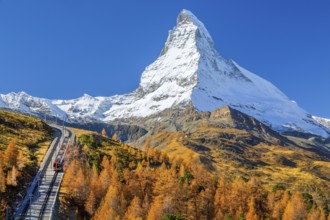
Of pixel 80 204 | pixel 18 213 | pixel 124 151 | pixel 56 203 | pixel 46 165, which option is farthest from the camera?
pixel 124 151

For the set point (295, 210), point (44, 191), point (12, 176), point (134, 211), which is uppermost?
point (295, 210)

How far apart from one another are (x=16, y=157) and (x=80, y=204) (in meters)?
23.3

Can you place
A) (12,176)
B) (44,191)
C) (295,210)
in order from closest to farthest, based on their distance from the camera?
(44,191)
(12,176)
(295,210)

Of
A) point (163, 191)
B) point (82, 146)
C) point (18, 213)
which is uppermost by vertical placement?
point (82, 146)

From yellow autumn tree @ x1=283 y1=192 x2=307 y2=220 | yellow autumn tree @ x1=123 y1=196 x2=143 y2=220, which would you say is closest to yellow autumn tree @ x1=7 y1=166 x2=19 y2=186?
yellow autumn tree @ x1=123 y1=196 x2=143 y2=220

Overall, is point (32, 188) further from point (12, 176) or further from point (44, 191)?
point (12, 176)

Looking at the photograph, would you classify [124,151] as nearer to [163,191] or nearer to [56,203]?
[163,191]

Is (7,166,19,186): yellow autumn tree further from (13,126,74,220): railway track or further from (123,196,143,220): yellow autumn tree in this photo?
(123,196,143,220): yellow autumn tree

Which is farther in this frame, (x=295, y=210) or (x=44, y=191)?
(x=295, y=210)

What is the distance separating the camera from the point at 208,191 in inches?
6265

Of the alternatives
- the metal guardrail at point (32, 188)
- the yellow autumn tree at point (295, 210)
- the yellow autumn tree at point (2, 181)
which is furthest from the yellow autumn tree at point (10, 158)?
the yellow autumn tree at point (295, 210)

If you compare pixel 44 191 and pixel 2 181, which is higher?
pixel 2 181

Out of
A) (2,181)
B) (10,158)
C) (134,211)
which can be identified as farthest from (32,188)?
(134,211)

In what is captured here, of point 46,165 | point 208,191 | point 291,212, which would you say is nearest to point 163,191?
point 208,191
